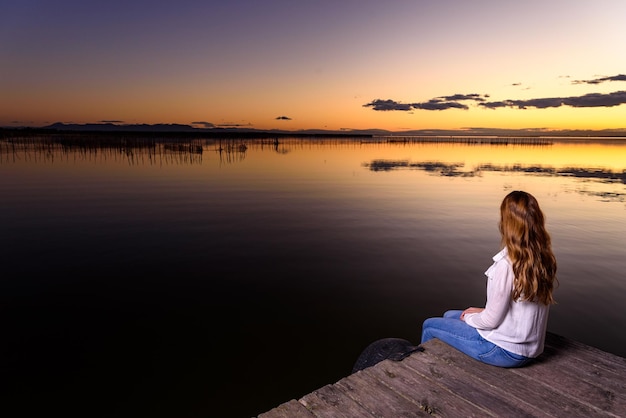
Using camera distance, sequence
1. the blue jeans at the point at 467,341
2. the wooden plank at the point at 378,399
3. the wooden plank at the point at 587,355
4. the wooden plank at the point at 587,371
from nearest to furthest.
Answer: the wooden plank at the point at 378,399 → the wooden plank at the point at 587,371 → the blue jeans at the point at 467,341 → the wooden plank at the point at 587,355

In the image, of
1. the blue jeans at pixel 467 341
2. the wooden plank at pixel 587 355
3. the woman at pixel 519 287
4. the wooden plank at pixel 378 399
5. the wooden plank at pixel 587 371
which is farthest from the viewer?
the wooden plank at pixel 587 355

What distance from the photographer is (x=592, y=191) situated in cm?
2291

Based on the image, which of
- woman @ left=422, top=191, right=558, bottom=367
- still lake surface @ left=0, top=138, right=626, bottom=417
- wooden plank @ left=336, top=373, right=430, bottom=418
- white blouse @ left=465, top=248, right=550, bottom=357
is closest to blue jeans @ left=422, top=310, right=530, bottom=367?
woman @ left=422, top=191, right=558, bottom=367

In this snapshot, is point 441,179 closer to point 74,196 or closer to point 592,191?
point 592,191

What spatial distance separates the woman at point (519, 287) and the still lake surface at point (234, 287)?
341cm

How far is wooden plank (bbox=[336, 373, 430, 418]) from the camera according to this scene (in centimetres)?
370

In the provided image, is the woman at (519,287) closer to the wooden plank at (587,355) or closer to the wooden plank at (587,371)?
the wooden plank at (587,371)

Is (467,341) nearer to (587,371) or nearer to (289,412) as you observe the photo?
(587,371)

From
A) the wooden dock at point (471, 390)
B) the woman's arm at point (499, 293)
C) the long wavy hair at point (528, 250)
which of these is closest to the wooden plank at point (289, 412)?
the wooden dock at point (471, 390)

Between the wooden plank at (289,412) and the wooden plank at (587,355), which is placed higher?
the wooden plank at (587,355)

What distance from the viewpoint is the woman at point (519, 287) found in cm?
382

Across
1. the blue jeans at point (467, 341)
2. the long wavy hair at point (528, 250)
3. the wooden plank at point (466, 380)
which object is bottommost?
the wooden plank at point (466, 380)

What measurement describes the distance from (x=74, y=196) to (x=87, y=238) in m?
8.94

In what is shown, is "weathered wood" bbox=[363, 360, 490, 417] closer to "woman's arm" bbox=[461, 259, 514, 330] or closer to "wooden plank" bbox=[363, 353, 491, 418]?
"wooden plank" bbox=[363, 353, 491, 418]
